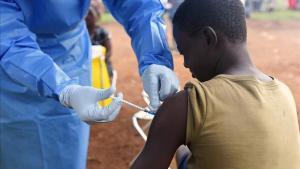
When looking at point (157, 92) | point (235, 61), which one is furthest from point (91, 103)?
point (235, 61)

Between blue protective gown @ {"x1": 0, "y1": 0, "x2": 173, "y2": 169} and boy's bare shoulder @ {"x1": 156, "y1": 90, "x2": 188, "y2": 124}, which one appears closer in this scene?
boy's bare shoulder @ {"x1": 156, "y1": 90, "x2": 188, "y2": 124}

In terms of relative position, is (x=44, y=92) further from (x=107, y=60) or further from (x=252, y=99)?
(x=107, y=60)

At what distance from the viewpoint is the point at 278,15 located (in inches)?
474

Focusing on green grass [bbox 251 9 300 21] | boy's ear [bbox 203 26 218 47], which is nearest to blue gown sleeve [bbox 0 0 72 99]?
boy's ear [bbox 203 26 218 47]

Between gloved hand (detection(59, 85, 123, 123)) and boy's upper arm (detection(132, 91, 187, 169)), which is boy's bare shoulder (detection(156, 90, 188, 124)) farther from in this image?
gloved hand (detection(59, 85, 123, 123))

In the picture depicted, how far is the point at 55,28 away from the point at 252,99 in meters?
0.99

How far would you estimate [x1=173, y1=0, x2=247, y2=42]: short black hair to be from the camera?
1406mm

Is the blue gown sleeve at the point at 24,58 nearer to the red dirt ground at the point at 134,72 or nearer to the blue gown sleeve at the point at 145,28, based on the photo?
the blue gown sleeve at the point at 145,28

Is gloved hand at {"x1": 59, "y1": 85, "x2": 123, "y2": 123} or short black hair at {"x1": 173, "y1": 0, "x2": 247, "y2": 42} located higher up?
short black hair at {"x1": 173, "y1": 0, "x2": 247, "y2": 42}

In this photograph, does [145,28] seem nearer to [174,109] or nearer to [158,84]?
[158,84]

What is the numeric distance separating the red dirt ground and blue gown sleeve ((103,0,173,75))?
165cm

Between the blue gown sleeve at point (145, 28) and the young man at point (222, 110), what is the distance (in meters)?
0.33

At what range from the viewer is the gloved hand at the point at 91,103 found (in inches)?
58.5

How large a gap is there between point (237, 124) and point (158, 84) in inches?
15.0
